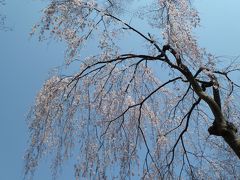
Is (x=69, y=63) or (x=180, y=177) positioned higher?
(x=69, y=63)

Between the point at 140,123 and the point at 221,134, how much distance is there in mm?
1370

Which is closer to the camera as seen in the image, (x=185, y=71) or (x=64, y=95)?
(x=185, y=71)

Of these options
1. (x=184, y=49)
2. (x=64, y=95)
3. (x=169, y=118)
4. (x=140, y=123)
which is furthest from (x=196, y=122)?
(x=64, y=95)

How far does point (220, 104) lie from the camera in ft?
19.0

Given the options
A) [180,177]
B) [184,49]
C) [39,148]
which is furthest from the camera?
[180,177]

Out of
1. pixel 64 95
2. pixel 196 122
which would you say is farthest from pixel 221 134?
pixel 64 95

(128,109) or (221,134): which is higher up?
(128,109)

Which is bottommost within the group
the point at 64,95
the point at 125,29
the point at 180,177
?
the point at 180,177

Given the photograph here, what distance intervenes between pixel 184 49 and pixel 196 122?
148 centimetres

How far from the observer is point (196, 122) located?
6441mm

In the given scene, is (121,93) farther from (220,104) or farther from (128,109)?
(220,104)

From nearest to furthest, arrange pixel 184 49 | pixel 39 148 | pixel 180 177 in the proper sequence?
pixel 184 49 → pixel 39 148 → pixel 180 177

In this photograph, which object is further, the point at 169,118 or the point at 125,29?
the point at 169,118

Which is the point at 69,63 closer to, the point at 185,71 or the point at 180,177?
the point at 185,71
